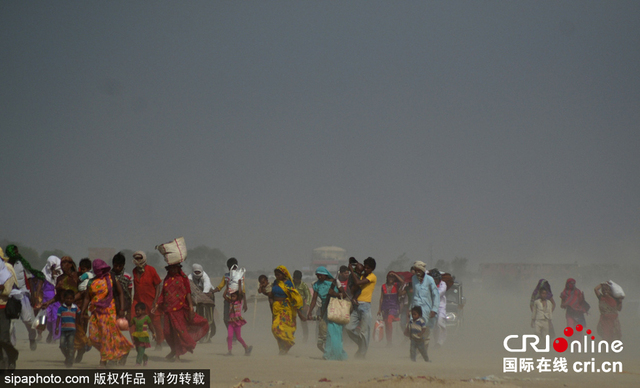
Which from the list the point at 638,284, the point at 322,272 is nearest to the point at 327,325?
the point at 322,272

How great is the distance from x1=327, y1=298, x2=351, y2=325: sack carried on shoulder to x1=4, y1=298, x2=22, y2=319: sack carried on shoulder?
518 cm

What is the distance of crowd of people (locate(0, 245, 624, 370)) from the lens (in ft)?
33.9

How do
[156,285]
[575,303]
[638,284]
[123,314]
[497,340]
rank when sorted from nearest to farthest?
[123,314] < [156,285] < [575,303] < [497,340] < [638,284]

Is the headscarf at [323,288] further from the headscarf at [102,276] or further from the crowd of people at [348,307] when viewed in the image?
the headscarf at [102,276]

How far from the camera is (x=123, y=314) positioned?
34.0 ft

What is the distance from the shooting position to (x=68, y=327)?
10602 millimetres

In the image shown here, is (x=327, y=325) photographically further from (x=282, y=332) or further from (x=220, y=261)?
(x=220, y=261)

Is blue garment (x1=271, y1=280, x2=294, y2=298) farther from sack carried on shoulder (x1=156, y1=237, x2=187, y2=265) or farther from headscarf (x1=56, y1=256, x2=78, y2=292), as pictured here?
headscarf (x1=56, y1=256, x2=78, y2=292)

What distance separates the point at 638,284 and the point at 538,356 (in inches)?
3322

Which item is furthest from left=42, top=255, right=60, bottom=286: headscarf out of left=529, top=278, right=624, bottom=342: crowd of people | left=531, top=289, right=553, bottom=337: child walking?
left=531, top=289, right=553, bottom=337: child walking

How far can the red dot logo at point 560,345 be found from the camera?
1734 centimetres

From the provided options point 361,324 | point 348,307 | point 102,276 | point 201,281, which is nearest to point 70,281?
point 102,276

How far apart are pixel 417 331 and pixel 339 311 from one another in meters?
1.42

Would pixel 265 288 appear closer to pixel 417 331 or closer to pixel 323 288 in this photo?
pixel 323 288
